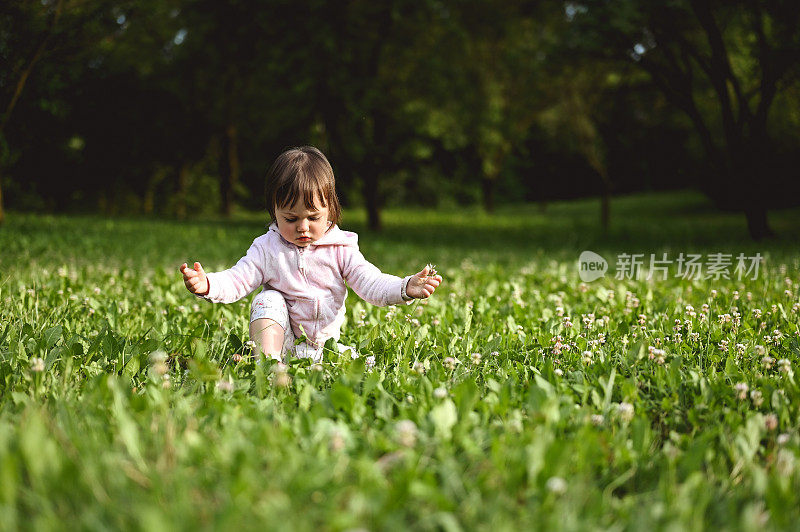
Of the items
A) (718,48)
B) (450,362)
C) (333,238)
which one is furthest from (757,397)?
(718,48)

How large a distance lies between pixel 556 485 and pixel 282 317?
207 centimetres

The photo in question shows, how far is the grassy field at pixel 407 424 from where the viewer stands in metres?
1.64

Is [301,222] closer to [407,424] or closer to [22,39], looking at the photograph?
[407,424]

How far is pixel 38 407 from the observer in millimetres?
2279

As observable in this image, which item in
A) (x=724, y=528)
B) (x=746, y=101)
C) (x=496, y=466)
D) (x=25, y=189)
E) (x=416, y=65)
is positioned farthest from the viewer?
(x=25, y=189)

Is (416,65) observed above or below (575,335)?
above

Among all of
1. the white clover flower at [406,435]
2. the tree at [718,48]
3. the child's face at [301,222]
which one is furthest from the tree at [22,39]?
the tree at [718,48]

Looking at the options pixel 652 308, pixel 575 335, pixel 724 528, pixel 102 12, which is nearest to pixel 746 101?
pixel 652 308

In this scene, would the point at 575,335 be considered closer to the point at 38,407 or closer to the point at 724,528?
the point at 724,528

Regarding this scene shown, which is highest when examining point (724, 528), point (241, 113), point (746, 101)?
point (241, 113)

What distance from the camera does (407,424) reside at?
192 centimetres

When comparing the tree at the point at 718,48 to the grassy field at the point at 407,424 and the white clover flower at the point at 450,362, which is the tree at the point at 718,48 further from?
the white clover flower at the point at 450,362

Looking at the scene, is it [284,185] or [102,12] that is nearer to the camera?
[284,185]

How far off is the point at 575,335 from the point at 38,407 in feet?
9.42
